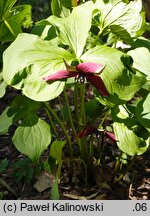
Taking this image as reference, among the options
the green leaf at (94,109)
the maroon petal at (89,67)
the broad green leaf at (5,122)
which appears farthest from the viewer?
the green leaf at (94,109)

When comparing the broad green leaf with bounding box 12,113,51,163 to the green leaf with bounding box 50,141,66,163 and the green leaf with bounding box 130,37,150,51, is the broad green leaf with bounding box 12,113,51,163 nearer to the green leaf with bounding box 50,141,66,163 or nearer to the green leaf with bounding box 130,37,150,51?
the green leaf with bounding box 50,141,66,163

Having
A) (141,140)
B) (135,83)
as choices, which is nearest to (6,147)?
(141,140)

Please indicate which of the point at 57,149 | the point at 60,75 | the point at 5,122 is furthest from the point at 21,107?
the point at 60,75

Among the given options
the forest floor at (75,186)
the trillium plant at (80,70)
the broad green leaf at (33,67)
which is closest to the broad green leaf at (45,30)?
the trillium plant at (80,70)

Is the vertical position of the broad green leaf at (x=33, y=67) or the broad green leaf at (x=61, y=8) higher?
the broad green leaf at (x=61, y=8)

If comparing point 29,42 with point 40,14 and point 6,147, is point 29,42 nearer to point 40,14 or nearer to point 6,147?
point 6,147

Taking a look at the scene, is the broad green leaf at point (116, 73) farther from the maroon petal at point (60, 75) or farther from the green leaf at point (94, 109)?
the green leaf at point (94, 109)
